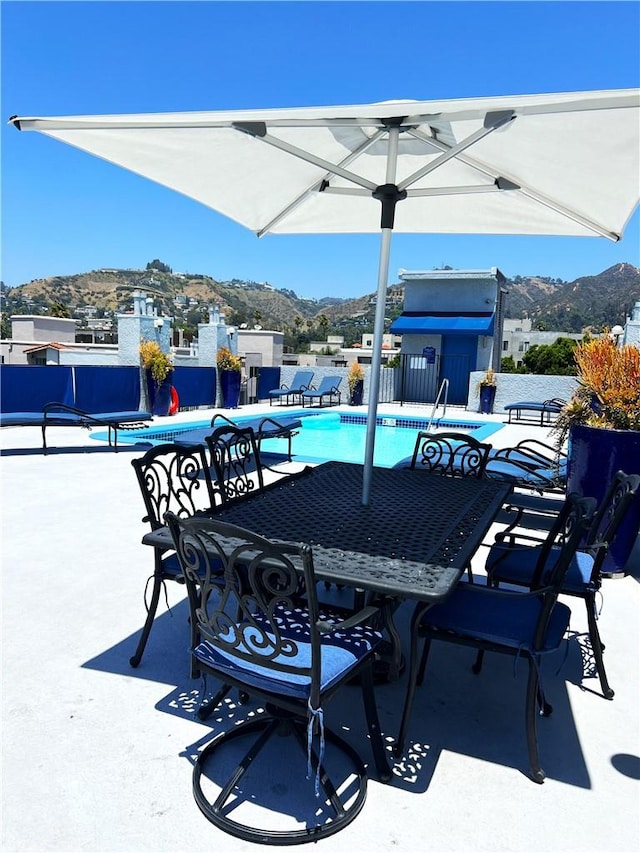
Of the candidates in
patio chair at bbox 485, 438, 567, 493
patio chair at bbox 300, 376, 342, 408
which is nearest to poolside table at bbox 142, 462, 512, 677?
patio chair at bbox 485, 438, 567, 493

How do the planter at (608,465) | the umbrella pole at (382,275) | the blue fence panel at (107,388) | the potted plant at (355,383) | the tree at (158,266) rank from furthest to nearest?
the tree at (158,266), the potted plant at (355,383), the blue fence panel at (107,388), the planter at (608,465), the umbrella pole at (382,275)

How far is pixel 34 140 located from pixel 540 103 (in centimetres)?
218

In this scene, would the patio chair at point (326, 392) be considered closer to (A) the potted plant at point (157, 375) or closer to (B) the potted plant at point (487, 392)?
(B) the potted plant at point (487, 392)

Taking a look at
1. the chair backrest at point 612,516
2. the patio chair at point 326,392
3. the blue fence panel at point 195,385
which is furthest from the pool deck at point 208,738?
the patio chair at point 326,392

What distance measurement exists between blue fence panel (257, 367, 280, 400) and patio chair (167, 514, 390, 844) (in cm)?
1452

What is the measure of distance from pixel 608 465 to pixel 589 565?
132 centimetres

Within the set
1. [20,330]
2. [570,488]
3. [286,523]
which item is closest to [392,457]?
[570,488]

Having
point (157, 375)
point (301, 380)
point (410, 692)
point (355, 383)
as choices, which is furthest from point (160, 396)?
point (410, 692)

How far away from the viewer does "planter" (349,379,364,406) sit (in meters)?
16.3

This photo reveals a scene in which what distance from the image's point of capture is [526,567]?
276 cm

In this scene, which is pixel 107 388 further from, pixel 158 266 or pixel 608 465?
pixel 158 266

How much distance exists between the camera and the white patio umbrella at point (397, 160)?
2.30 m

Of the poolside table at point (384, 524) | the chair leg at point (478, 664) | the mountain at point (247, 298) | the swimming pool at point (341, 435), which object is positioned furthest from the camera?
the mountain at point (247, 298)

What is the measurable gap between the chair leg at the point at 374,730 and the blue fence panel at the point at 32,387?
395 inches
